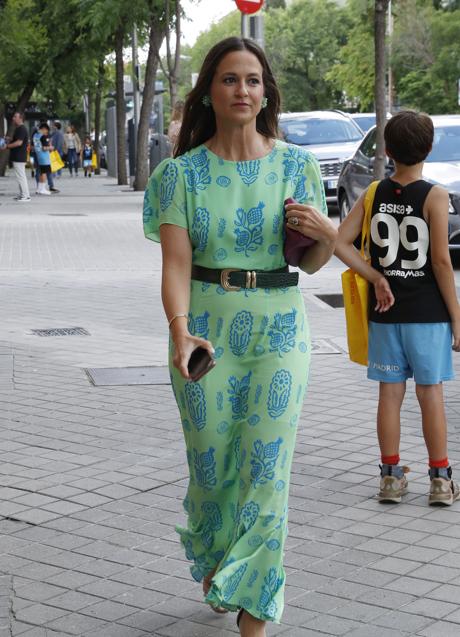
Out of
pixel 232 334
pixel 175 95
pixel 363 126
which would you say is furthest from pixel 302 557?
pixel 175 95

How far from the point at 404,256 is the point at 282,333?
1782mm

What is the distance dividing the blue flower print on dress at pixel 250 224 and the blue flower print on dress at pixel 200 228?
3.5 inches

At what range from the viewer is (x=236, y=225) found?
3.75 m

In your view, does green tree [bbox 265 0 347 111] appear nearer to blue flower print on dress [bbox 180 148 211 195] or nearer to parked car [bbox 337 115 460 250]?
parked car [bbox 337 115 460 250]

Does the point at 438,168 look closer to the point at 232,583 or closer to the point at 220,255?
the point at 220,255

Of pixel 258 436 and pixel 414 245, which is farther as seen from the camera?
pixel 414 245

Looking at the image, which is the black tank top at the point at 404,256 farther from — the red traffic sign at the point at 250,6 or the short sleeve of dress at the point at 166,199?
the red traffic sign at the point at 250,6

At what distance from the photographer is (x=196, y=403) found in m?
3.82

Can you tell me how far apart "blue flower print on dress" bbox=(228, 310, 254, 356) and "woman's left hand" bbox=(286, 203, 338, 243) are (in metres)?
0.30

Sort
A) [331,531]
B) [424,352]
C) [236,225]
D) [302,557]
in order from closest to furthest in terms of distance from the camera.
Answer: [236,225], [302,557], [331,531], [424,352]

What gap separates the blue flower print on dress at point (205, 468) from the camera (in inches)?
153

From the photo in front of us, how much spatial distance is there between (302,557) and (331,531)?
360mm

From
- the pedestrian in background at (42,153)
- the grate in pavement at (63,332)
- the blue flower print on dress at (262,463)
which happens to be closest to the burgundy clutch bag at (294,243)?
the blue flower print on dress at (262,463)

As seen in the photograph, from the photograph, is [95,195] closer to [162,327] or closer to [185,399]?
[162,327]
